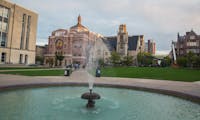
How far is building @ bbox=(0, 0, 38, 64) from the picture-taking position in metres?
46.1

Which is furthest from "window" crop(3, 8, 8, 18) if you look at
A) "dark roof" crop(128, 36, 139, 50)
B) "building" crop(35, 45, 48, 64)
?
"dark roof" crop(128, 36, 139, 50)

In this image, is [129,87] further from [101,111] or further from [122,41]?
[122,41]

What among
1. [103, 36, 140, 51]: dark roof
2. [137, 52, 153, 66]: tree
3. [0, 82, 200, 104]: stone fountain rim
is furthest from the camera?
[103, 36, 140, 51]: dark roof

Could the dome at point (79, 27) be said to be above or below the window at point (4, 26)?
above

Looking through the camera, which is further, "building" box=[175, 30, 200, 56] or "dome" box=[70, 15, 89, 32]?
"dome" box=[70, 15, 89, 32]

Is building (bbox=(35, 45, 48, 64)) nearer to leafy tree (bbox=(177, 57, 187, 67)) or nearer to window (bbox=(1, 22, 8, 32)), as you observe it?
window (bbox=(1, 22, 8, 32))

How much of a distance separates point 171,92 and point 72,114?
6507mm

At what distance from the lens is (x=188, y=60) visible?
58531mm

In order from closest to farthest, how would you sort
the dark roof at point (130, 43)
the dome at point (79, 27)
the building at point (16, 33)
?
the building at point (16, 33), the dome at point (79, 27), the dark roof at point (130, 43)

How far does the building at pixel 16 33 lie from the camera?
46088 millimetres

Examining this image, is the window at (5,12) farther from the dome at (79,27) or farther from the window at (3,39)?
the dome at (79,27)

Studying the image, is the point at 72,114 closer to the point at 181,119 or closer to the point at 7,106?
the point at 7,106

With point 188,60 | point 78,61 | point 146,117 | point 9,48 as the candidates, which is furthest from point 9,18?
point 188,60

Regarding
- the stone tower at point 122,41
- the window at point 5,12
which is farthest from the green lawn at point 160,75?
the stone tower at point 122,41
